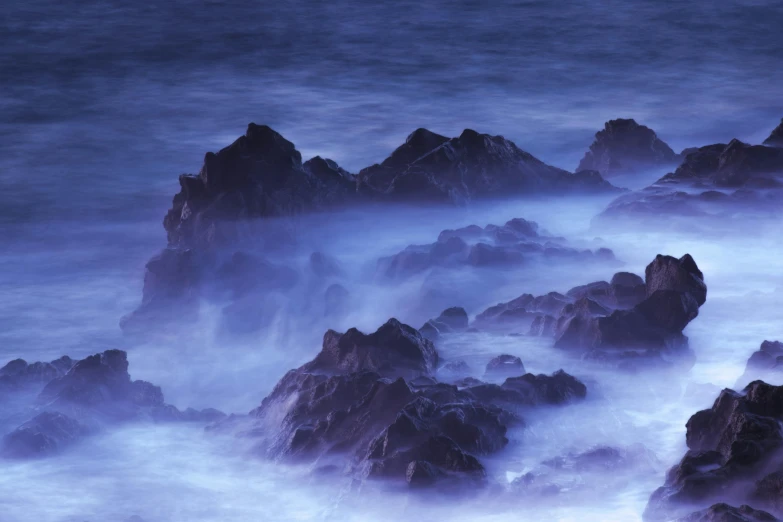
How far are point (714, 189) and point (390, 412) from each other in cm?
611

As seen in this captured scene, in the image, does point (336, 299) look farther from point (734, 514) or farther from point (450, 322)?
point (734, 514)

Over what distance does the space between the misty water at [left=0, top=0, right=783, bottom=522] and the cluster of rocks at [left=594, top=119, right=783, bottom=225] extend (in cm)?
23

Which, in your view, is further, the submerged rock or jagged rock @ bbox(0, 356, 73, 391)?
jagged rock @ bbox(0, 356, 73, 391)

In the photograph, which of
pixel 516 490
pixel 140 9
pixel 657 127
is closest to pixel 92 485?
A: pixel 516 490

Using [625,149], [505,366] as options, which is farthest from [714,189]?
[505,366]

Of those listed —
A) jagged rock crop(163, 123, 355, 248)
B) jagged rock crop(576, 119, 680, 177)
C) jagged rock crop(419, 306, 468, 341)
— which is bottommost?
jagged rock crop(419, 306, 468, 341)

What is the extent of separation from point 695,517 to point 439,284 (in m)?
4.90

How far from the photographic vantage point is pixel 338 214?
1250cm

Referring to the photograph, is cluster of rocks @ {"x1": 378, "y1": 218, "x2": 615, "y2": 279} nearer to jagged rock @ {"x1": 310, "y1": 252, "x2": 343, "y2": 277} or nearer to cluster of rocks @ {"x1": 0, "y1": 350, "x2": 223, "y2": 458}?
jagged rock @ {"x1": 310, "y1": 252, "x2": 343, "y2": 277}

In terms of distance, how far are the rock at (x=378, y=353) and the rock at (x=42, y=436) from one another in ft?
5.18

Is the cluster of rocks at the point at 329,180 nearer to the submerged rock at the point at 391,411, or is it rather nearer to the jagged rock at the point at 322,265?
the jagged rock at the point at 322,265

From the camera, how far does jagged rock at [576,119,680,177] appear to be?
578 inches

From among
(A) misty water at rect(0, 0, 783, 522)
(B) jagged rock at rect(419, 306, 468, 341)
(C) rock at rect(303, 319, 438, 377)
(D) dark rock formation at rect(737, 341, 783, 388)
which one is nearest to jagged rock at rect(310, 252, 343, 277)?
(A) misty water at rect(0, 0, 783, 522)

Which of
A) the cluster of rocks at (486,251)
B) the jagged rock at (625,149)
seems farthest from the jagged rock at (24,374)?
the jagged rock at (625,149)
